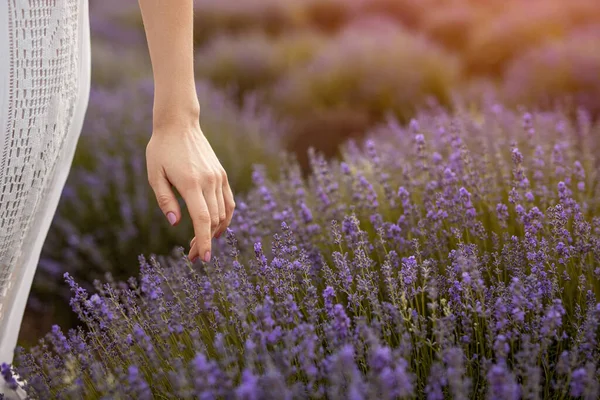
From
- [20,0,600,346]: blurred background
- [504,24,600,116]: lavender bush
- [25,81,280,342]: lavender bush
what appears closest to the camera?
[25,81,280,342]: lavender bush

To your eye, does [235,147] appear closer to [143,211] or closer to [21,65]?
[143,211]

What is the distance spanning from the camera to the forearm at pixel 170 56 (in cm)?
145

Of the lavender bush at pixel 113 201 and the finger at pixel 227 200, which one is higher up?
the finger at pixel 227 200

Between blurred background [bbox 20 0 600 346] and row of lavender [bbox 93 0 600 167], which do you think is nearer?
blurred background [bbox 20 0 600 346]

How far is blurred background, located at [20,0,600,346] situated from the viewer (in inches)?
143

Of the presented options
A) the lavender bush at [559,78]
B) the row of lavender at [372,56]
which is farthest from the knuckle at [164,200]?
the lavender bush at [559,78]

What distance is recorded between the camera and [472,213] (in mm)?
1962

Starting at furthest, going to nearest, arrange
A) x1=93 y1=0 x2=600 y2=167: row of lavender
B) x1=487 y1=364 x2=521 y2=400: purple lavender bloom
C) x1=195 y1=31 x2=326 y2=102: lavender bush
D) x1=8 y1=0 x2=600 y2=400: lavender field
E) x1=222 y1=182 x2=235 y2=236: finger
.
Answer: x1=195 y1=31 x2=326 y2=102: lavender bush < x1=93 y1=0 x2=600 y2=167: row of lavender < x1=222 y1=182 x2=235 y2=236: finger < x1=8 y1=0 x2=600 y2=400: lavender field < x1=487 y1=364 x2=521 y2=400: purple lavender bloom

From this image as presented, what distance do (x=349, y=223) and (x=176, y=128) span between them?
666 mm

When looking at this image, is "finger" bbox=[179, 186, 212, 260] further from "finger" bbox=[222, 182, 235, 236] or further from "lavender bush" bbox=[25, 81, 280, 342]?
"lavender bush" bbox=[25, 81, 280, 342]

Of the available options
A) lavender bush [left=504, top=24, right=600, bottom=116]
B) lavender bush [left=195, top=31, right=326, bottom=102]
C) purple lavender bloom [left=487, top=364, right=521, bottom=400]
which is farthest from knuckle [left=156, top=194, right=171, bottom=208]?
lavender bush [left=195, top=31, right=326, bottom=102]

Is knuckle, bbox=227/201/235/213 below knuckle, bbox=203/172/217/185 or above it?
below

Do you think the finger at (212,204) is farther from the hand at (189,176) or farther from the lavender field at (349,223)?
the lavender field at (349,223)

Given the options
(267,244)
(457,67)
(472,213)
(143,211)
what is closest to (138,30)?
(457,67)
